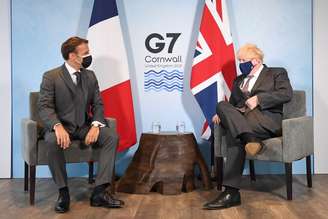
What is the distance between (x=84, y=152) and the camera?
3678 millimetres

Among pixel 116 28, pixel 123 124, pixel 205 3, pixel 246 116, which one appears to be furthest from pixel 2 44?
pixel 246 116

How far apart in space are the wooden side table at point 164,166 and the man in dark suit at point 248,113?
0.39m

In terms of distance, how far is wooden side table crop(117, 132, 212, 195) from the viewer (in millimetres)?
3955

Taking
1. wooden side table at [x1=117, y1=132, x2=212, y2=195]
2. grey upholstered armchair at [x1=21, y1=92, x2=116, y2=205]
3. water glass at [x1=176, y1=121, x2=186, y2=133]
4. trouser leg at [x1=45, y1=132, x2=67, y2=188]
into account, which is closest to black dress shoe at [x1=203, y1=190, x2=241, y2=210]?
wooden side table at [x1=117, y1=132, x2=212, y2=195]

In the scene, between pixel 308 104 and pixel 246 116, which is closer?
pixel 246 116

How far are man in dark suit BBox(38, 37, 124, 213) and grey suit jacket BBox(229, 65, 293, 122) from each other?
3.71 feet

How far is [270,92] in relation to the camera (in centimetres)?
380

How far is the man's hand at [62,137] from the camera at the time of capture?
343 centimetres

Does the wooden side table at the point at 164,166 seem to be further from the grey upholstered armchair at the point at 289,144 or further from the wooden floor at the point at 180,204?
the grey upholstered armchair at the point at 289,144

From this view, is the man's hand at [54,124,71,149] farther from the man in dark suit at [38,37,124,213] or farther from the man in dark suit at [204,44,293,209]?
the man in dark suit at [204,44,293,209]

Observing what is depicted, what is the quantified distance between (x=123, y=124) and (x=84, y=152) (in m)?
0.91

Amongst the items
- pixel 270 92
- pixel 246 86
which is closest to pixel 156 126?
pixel 246 86

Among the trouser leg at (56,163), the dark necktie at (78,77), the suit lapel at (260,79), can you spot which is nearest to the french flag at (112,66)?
the dark necktie at (78,77)

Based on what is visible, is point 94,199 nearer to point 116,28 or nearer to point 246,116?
point 246,116
